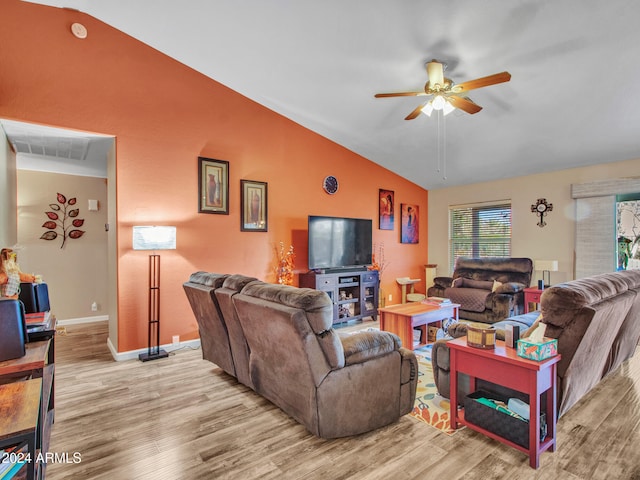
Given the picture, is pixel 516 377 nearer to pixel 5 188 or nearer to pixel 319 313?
pixel 319 313

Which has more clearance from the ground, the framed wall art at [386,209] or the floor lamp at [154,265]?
the framed wall art at [386,209]

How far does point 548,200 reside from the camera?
18.0 ft

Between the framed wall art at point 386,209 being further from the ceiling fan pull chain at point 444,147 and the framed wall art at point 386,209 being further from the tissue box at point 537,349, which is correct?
the tissue box at point 537,349

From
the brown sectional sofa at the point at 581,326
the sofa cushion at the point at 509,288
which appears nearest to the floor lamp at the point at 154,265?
the brown sectional sofa at the point at 581,326

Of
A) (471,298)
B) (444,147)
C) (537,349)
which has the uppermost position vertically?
(444,147)

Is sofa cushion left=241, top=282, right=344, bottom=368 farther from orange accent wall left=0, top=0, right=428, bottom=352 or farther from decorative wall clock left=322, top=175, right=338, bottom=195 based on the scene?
decorative wall clock left=322, top=175, right=338, bottom=195

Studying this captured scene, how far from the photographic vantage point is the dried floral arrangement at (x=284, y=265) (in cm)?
486

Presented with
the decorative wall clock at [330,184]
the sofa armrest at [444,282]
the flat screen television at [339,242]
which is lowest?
the sofa armrest at [444,282]

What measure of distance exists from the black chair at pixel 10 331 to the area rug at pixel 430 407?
240 centimetres

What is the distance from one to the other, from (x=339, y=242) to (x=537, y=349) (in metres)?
3.59

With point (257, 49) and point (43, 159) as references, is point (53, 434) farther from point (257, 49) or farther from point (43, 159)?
point (43, 159)

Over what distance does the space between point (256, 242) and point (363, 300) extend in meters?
1.99

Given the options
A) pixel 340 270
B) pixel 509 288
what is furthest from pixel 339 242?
pixel 509 288

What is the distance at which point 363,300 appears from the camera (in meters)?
5.40
